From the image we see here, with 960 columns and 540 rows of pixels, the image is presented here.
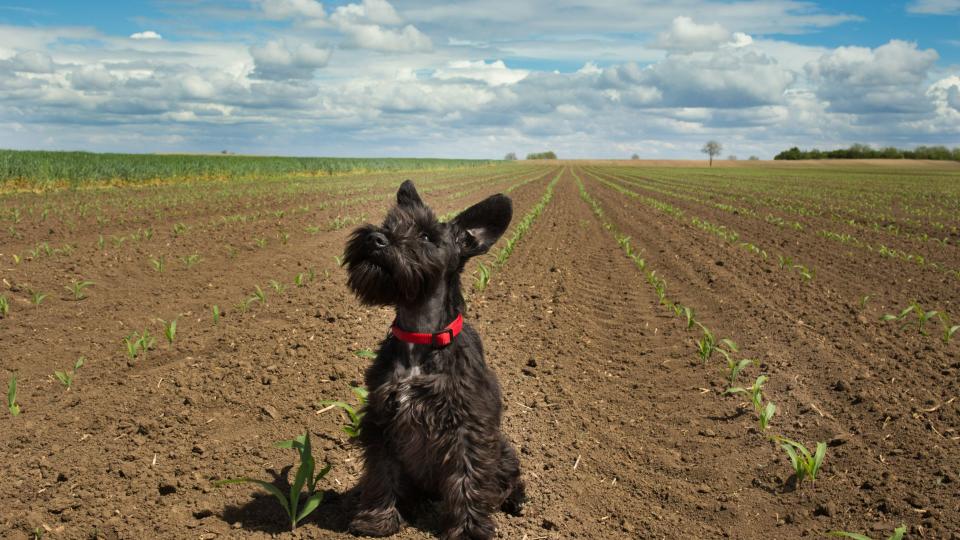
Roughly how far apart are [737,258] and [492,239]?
11.1 m

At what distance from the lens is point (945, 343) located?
7781 millimetres

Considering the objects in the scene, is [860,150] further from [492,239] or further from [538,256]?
[492,239]

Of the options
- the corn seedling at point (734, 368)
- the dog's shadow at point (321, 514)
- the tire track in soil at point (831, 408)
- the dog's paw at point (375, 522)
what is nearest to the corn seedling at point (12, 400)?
the dog's shadow at point (321, 514)

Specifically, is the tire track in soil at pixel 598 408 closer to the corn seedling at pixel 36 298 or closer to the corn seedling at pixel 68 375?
the corn seedling at pixel 68 375

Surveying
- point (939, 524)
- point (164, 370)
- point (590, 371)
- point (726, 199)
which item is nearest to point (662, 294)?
point (590, 371)

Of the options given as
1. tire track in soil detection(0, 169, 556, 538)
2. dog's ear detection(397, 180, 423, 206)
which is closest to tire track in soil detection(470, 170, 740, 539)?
tire track in soil detection(0, 169, 556, 538)

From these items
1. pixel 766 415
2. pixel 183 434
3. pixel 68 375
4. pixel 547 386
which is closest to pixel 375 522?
pixel 183 434

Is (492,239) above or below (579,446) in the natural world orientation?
above

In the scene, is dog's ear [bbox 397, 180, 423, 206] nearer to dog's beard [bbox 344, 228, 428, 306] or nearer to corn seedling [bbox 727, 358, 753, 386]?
dog's beard [bbox 344, 228, 428, 306]

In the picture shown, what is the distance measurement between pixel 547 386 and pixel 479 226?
3.23 meters

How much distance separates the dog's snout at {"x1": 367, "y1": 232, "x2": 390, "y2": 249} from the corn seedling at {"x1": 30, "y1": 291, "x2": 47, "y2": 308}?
6.71 meters

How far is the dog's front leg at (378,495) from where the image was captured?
3549 millimetres

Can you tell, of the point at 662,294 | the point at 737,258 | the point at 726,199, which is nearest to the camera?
the point at 662,294

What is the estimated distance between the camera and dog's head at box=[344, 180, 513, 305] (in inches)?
127
